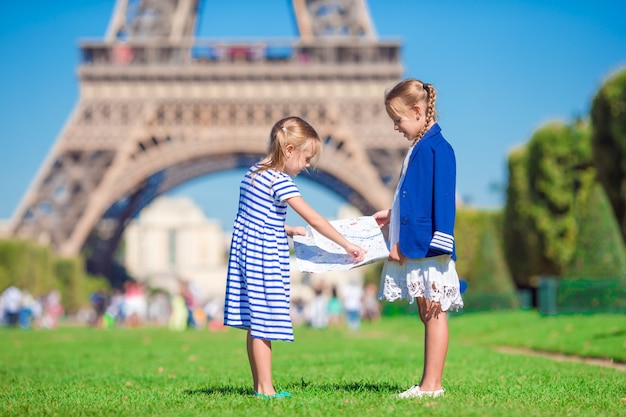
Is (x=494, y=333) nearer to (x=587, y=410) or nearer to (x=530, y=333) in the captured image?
(x=530, y=333)

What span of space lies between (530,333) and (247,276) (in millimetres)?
9210

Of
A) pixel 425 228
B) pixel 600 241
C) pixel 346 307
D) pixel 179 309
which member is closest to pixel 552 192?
pixel 346 307

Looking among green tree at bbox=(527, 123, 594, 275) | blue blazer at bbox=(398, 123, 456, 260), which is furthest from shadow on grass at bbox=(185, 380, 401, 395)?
green tree at bbox=(527, 123, 594, 275)

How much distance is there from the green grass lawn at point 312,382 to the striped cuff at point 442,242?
79 centimetres

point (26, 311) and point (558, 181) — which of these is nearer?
point (558, 181)

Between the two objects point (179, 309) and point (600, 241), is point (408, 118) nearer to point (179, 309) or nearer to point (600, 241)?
point (600, 241)

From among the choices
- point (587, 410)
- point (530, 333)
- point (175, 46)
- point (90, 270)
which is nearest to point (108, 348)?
point (530, 333)

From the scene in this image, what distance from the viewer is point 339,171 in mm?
36625

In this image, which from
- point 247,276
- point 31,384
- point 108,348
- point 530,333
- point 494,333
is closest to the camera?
point 247,276

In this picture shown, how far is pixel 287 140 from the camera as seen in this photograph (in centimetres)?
548

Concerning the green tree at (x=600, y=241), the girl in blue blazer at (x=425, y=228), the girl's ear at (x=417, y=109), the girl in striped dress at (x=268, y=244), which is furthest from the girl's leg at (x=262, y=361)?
the green tree at (x=600, y=241)

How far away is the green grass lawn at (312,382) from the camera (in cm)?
489

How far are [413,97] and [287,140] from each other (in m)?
0.74

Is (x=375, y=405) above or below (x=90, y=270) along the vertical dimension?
below
